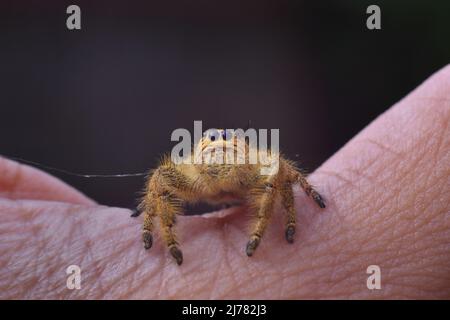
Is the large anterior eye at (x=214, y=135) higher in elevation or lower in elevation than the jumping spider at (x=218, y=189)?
higher

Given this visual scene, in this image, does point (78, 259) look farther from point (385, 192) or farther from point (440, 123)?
point (440, 123)

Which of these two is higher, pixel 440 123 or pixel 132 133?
pixel 132 133

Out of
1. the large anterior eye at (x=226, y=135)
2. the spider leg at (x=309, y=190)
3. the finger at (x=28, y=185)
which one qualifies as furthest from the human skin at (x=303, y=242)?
the finger at (x=28, y=185)

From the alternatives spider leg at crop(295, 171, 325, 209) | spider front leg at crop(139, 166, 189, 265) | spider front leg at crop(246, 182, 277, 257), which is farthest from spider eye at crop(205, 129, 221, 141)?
spider leg at crop(295, 171, 325, 209)

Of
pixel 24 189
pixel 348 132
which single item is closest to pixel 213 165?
pixel 24 189

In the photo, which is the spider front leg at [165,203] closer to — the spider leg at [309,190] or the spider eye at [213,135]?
the spider eye at [213,135]

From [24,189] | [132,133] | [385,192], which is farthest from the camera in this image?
[132,133]
